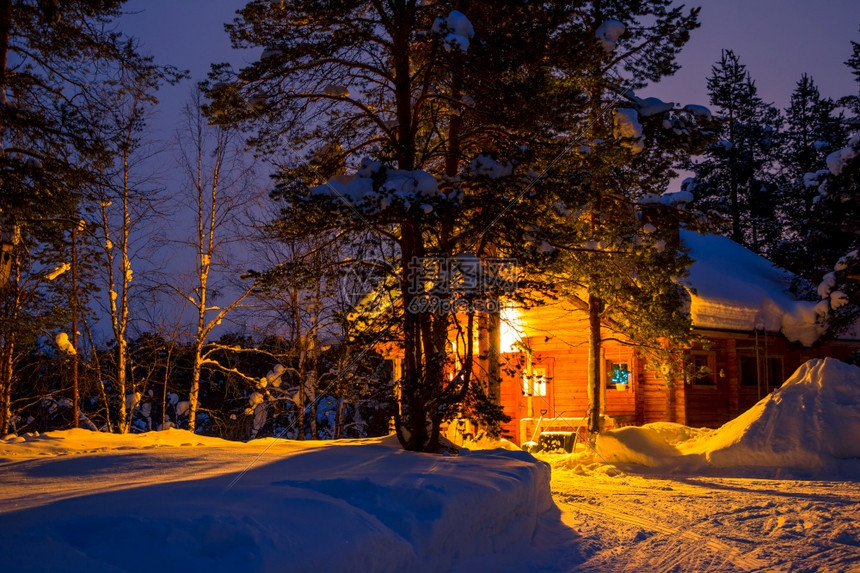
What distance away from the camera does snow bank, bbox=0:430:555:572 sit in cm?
375

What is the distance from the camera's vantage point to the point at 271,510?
15.3 feet

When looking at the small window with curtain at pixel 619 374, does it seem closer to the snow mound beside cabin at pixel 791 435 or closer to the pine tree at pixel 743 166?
the snow mound beside cabin at pixel 791 435

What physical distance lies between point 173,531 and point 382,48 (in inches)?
340

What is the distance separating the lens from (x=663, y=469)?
1444 centimetres

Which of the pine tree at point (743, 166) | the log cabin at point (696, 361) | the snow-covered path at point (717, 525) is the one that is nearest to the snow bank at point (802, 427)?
the snow-covered path at point (717, 525)

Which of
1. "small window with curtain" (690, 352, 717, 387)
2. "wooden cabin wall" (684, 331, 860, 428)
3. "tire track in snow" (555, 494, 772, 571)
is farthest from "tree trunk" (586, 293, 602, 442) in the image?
"tire track in snow" (555, 494, 772, 571)

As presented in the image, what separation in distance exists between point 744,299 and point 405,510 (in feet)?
68.5

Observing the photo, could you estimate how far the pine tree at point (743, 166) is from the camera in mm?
39719

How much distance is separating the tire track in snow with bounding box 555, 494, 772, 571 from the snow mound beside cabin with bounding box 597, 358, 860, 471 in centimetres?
530

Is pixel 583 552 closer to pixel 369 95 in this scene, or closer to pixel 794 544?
pixel 794 544

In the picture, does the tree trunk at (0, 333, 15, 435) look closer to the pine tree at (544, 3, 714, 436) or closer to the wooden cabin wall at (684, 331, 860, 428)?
the pine tree at (544, 3, 714, 436)

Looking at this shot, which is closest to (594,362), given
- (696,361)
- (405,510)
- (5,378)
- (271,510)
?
(696,361)

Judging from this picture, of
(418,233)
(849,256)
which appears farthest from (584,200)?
(849,256)

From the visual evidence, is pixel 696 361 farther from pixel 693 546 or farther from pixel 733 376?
pixel 693 546
